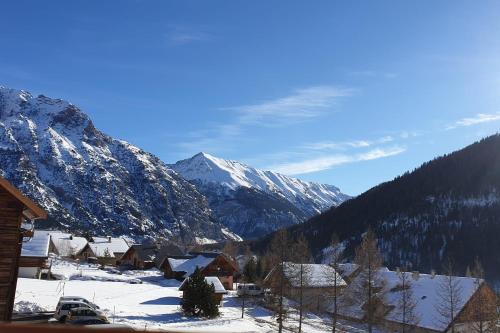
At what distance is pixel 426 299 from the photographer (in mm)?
58344

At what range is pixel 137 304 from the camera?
48594 millimetres

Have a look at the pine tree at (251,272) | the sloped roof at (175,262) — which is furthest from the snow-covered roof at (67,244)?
the pine tree at (251,272)

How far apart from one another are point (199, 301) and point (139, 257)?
70960 mm

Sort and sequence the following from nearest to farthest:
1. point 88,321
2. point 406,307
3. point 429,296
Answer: point 88,321 → point 406,307 → point 429,296

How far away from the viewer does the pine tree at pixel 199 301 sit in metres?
46.0

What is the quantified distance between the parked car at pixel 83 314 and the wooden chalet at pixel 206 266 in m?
45.6

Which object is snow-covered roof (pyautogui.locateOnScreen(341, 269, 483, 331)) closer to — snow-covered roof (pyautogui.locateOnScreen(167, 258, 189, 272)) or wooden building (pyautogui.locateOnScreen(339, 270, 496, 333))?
wooden building (pyautogui.locateOnScreen(339, 270, 496, 333))

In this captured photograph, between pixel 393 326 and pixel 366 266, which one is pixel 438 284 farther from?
pixel 366 266

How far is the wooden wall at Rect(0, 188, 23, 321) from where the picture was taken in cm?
1878

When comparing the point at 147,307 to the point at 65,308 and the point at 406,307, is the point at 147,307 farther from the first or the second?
the point at 406,307

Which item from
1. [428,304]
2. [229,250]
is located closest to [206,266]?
[428,304]

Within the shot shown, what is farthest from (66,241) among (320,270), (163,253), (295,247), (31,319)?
(31,319)

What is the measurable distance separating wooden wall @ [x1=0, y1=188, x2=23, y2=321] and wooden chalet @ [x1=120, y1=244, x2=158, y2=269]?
3689 inches

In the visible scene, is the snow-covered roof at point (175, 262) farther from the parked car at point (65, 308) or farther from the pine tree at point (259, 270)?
the parked car at point (65, 308)
